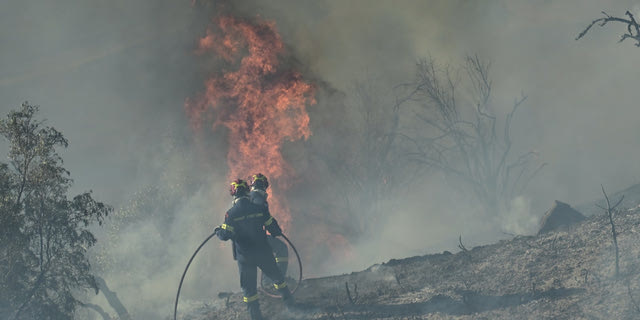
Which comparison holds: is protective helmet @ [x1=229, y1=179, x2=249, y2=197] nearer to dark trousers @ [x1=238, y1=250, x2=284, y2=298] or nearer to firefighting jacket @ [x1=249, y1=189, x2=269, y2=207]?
firefighting jacket @ [x1=249, y1=189, x2=269, y2=207]

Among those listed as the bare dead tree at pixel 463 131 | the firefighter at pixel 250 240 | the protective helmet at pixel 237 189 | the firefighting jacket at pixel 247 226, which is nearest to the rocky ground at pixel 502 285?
the firefighter at pixel 250 240

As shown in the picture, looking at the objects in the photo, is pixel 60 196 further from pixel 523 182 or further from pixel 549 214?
pixel 523 182

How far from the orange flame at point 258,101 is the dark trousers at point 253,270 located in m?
12.4

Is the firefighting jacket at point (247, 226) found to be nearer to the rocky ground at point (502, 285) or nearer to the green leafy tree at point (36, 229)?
the rocky ground at point (502, 285)

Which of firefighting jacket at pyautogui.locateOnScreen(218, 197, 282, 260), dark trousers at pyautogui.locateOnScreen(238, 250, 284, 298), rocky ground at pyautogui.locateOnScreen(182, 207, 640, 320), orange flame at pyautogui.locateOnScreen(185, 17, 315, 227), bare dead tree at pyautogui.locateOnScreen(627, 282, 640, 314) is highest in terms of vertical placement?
orange flame at pyautogui.locateOnScreen(185, 17, 315, 227)

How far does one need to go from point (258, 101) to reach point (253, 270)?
538 inches

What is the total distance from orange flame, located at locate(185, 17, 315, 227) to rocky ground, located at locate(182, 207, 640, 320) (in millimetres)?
11458

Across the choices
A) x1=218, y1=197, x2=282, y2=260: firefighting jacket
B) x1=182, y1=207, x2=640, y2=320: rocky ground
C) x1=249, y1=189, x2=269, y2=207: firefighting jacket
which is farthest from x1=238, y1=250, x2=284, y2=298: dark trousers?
x1=249, y1=189, x2=269, y2=207: firefighting jacket

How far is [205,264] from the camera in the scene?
87.2ft

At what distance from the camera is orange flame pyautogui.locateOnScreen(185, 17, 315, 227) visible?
21859mm

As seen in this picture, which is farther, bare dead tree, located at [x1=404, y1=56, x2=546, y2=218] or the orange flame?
bare dead tree, located at [x1=404, y1=56, x2=546, y2=218]

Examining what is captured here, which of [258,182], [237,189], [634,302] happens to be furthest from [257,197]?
[634,302]

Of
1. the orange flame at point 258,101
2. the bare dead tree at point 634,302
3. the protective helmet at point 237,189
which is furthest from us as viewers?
the orange flame at point 258,101

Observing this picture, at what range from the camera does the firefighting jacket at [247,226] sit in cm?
932
